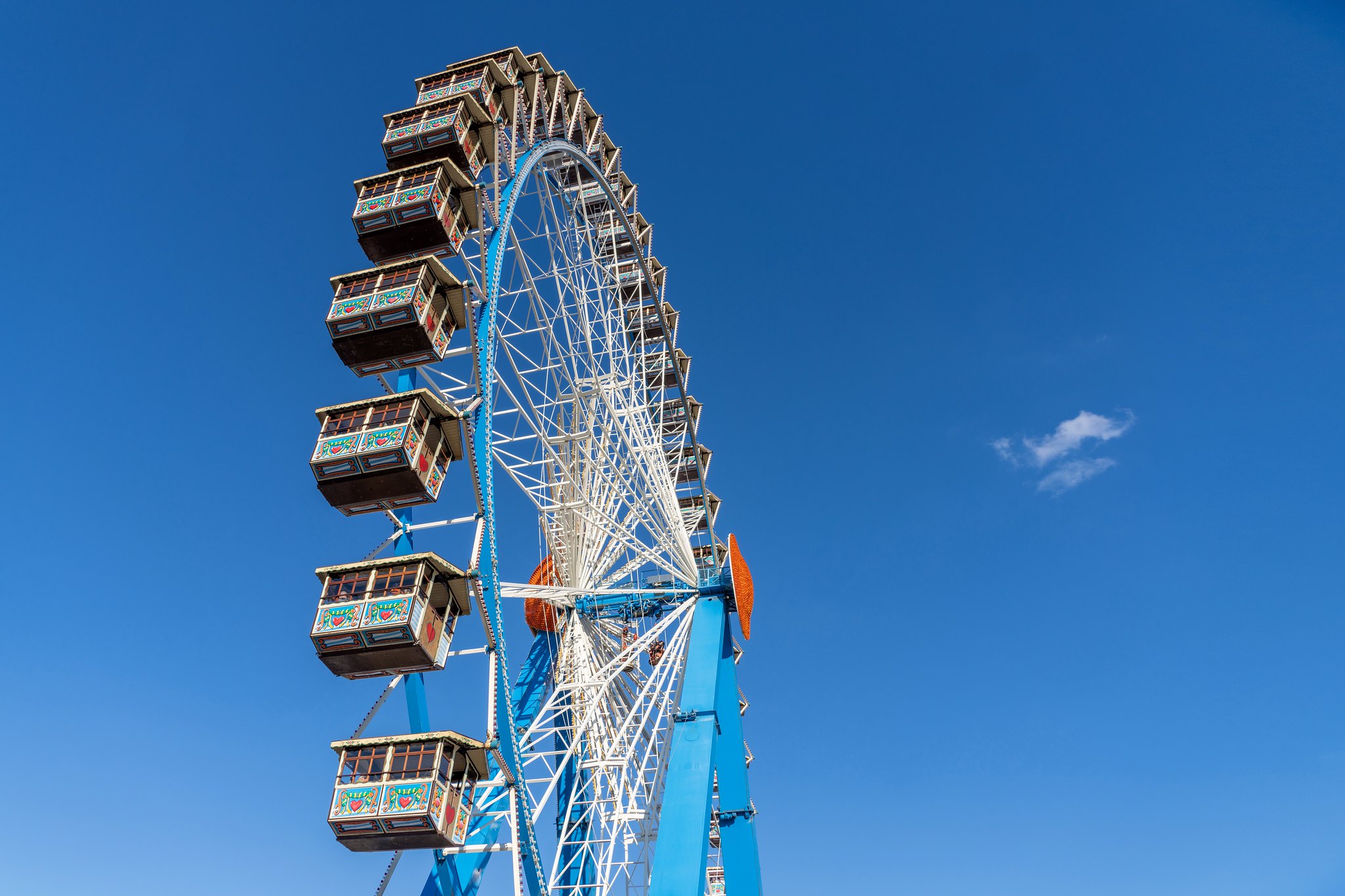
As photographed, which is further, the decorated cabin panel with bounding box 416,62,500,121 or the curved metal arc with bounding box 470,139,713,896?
the decorated cabin panel with bounding box 416,62,500,121

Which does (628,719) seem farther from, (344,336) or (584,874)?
(344,336)

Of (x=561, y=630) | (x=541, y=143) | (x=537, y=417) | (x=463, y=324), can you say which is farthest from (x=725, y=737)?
(x=541, y=143)

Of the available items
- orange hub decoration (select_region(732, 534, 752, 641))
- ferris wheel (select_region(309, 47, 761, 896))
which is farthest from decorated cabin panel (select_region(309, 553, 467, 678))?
orange hub decoration (select_region(732, 534, 752, 641))

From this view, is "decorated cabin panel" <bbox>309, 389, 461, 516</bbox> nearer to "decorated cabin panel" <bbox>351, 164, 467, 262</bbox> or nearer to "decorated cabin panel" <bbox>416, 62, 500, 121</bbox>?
"decorated cabin panel" <bbox>351, 164, 467, 262</bbox>

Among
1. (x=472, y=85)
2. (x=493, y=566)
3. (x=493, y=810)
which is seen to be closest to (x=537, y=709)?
(x=493, y=810)

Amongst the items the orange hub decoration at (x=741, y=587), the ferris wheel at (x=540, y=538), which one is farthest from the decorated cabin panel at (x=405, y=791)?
the orange hub decoration at (x=741, y=587)

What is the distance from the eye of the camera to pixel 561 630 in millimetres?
23531

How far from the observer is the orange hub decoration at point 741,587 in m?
21.4

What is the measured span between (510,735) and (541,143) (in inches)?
505

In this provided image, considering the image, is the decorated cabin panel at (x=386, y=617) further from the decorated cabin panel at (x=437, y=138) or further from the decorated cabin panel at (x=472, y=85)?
the decorated cabin panel at (x=472, y=85)

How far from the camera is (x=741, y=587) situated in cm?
2169

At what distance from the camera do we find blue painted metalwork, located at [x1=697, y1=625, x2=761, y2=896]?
1917cm

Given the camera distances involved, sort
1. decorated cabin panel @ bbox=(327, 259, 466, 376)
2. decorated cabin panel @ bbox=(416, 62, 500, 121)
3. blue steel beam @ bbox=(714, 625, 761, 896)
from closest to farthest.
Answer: decorated cabin panel @ bbox=(327, 259, 466, 376), decorated cabin panel @ bbox=(416, 62, 500, 121), blue steel beam @ bbox=(714, 625, 761, 896)

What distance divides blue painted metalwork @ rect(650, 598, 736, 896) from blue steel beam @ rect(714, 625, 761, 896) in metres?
0.37
